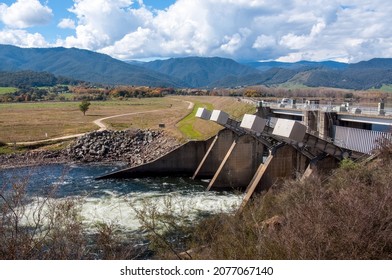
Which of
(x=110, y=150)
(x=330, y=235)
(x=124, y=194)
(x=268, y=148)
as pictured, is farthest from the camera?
(x=110, y=150)

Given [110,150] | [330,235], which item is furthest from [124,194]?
[330,235]

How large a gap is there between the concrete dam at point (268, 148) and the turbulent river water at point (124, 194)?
2104mm

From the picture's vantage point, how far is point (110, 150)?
59.8 metres

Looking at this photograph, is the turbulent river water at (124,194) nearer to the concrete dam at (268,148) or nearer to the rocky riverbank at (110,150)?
the concrete dam at (268,148)

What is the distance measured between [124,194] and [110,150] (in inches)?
912

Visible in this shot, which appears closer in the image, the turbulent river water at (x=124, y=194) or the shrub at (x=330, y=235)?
the shrub at (x=330, y=235)

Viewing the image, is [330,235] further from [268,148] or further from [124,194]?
[124,194]

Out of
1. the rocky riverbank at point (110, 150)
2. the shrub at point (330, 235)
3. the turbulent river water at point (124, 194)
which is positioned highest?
the shrub at point (330, 235)

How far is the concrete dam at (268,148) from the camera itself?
31438 millimetres

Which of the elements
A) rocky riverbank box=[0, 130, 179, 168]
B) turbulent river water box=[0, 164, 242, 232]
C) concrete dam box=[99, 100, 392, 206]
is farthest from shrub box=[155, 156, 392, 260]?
rocky riverbank box=[0, 130, 179, 168]

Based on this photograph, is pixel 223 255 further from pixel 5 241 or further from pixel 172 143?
pixel 172 143

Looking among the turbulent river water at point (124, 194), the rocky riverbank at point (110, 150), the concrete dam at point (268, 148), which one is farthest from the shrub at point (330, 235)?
the rocky riverbank at point (110, 150)

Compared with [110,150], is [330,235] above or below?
above

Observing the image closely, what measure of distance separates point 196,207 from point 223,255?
19.5 metres
